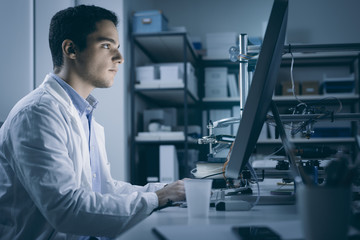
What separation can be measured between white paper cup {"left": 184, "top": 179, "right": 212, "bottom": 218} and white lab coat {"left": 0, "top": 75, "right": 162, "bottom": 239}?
20 centimetres

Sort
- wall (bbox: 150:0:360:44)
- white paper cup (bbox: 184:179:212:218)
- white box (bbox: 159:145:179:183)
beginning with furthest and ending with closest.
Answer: wall (bbox: 150:0:360:44)
white box (bbox: 159:145:179:183)
white paper cup (bbox: 184:179:212:218)

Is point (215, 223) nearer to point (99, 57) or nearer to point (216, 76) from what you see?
point (99, 57)

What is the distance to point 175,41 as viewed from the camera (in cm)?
310

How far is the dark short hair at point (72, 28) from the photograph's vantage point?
1422 millimetres

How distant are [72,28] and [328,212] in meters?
1.24

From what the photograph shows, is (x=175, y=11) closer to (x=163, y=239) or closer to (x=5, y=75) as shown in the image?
(x=5, y=75)

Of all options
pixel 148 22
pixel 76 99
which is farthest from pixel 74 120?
pixel 148 22

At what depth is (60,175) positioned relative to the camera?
93 cm

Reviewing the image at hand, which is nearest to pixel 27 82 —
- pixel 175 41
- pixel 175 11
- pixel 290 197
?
pixel 175 41

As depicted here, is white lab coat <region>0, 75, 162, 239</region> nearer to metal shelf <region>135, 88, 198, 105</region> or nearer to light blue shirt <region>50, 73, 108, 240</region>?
light blue shirt <region>50, 73, 108, 240</region>

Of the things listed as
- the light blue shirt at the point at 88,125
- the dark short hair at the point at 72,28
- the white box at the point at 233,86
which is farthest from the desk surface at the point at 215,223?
the white box at the point at 233,86

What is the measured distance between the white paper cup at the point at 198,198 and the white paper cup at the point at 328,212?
319 millimetres

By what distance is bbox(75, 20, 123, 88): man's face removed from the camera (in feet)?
4.64

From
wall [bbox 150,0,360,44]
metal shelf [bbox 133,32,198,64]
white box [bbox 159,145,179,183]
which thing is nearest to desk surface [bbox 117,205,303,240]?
white box [bbox 159,145,179,183]
